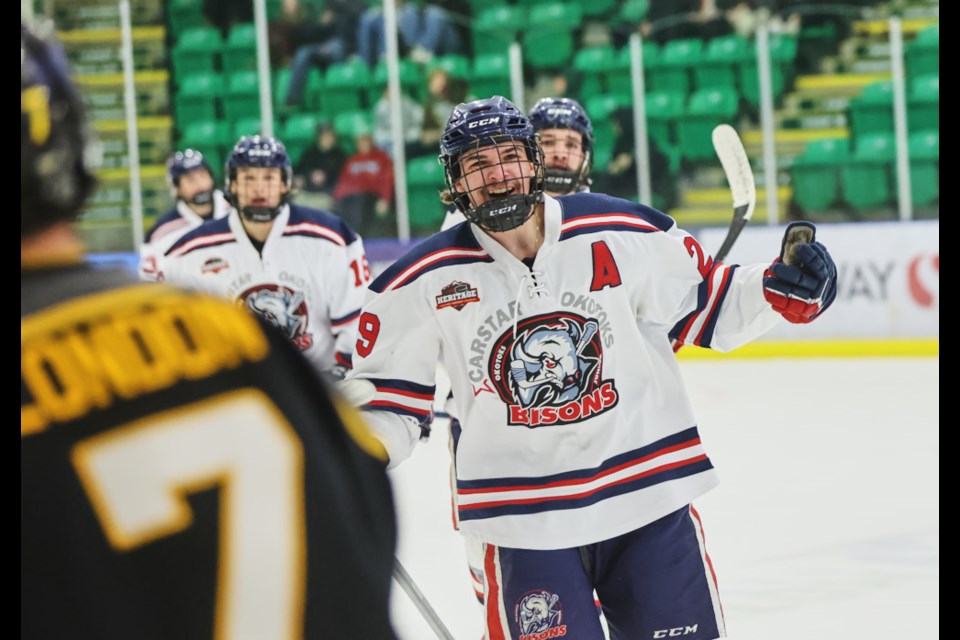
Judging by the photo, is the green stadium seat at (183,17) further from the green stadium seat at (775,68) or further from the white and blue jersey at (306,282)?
the white and blue jersey at (306,282)

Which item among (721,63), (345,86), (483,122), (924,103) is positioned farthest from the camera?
(345,86)

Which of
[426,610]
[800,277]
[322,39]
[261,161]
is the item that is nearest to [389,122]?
[322,39]

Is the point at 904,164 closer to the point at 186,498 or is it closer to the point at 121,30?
the point at 121,30

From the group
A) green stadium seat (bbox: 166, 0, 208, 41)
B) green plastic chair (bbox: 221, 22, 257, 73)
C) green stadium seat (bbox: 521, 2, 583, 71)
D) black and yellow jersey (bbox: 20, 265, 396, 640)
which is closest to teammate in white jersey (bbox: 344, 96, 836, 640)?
black and yellow jersey (bbox: 20, 265, 396, 640)

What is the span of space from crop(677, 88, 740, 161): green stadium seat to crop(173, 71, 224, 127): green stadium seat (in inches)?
123

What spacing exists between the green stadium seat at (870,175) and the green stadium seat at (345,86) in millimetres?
3012

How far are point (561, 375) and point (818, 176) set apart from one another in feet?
21.9

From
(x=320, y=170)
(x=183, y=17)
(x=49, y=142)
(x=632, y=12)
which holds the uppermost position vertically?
(x=183, y=17)

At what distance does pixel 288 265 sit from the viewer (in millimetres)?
4926

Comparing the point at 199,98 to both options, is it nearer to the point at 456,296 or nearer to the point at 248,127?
the point at 248,127

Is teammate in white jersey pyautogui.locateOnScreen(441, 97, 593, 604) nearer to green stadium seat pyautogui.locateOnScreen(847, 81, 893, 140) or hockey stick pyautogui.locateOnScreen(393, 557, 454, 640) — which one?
hockey stick pyautogui.locateOnScreen(393, 557, 454, 640)

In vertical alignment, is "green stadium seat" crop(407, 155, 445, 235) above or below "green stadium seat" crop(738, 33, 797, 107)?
below

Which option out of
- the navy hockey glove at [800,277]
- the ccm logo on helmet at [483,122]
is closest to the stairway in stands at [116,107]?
the ccm logo on helmet at [483,122]

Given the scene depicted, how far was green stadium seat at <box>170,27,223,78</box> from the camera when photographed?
10.6 metres
